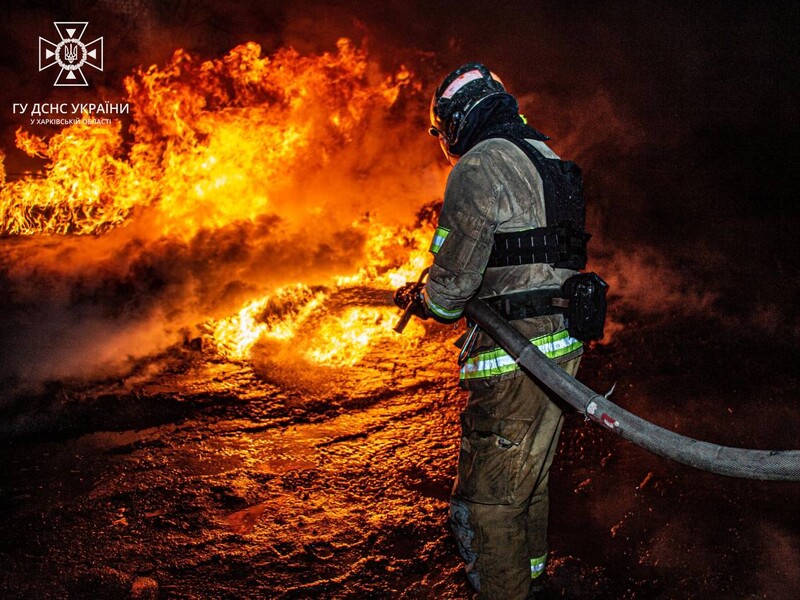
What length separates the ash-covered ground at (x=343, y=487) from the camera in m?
3.08

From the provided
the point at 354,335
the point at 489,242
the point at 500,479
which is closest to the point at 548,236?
the point at 489,242

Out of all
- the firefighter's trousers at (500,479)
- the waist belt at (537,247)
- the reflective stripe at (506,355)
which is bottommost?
the firefighter's trousers at (500,479)

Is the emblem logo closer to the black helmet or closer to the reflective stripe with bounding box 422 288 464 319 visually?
the black helmet

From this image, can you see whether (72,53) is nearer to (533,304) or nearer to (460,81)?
(460,81)

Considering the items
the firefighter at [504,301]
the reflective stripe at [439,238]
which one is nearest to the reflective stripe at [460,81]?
the firefighter at [504,301]

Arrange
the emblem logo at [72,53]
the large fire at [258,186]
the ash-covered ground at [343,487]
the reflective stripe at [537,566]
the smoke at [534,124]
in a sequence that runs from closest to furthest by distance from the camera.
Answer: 1. the reflective stripe at [537,566]
2. the ash-covered ground at [343,487]
3. the large fire at [258,186]
4. the smoke at [534,124]
5. the emblem logo at [72,53]

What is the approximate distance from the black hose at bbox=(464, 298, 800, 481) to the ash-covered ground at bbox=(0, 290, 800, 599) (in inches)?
55.2

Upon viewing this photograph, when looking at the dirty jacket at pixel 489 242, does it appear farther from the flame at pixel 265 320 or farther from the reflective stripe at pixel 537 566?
the flame at pixel 265 320

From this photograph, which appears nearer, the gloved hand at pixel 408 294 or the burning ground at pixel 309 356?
the gloved hand at pixel 408 294

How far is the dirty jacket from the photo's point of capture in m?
2.44

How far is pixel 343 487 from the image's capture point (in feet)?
12.7

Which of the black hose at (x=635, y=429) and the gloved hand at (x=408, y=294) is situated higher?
the gloved hand at (x=408, y=294)

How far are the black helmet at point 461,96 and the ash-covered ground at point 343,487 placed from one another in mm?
2388

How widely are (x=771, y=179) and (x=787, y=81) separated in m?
1.51
